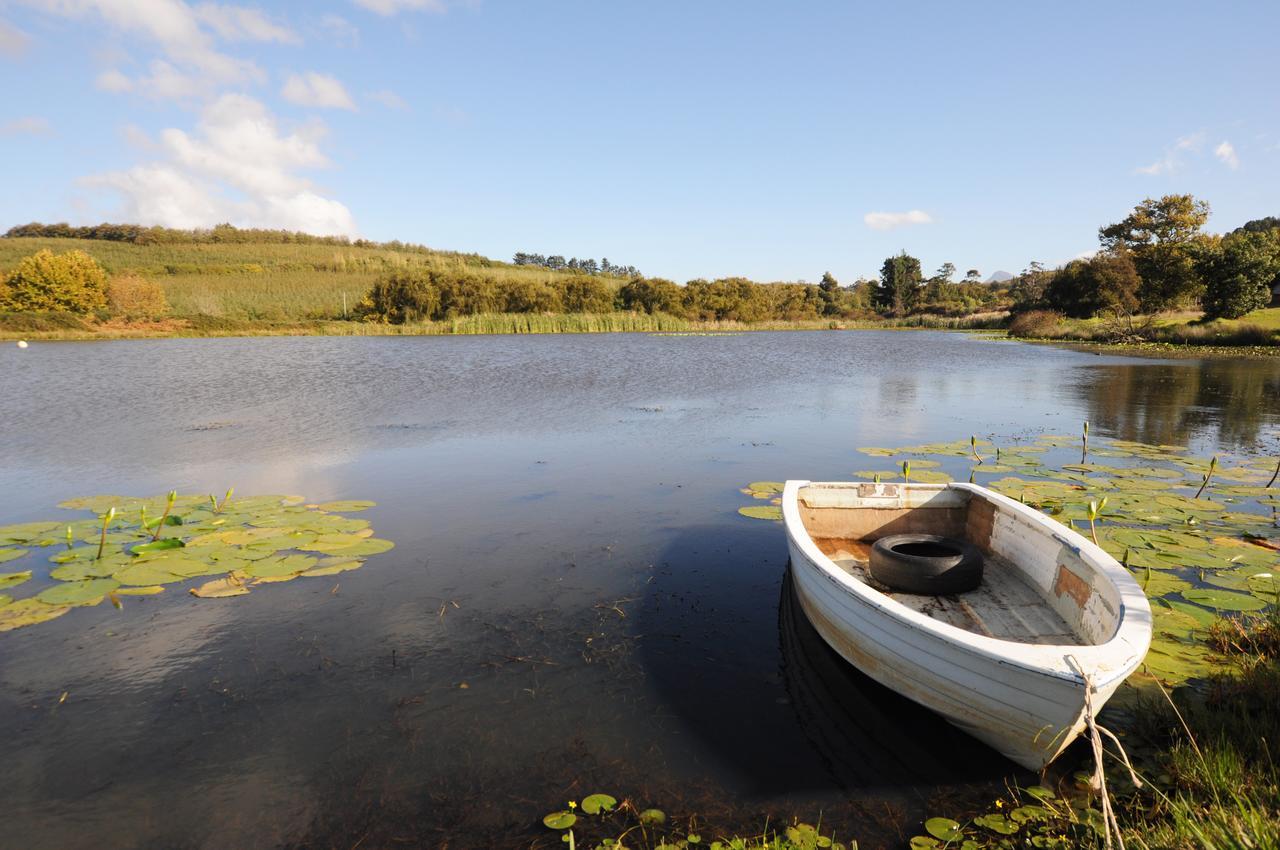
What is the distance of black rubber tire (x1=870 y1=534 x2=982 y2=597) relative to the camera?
5250 mm

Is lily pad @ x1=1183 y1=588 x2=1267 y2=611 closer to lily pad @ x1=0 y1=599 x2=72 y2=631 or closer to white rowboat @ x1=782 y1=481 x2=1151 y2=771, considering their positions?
white rowboat @ x1=782 y1=481 x2=1151 y2=771

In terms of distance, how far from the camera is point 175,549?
23.0 ft

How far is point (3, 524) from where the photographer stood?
317 inches

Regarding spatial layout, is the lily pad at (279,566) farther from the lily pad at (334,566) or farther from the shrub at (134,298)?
the shrub at (134,298)

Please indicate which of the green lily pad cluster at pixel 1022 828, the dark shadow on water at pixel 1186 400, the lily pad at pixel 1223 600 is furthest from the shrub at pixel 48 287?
the lily pad at pixel 1223 600

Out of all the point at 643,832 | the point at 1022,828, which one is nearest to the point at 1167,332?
the point at 1022,828

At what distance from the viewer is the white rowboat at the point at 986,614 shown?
129 inches

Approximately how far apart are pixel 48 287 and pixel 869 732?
68.3 m

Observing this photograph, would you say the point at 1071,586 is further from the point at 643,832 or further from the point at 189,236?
the point at 189,236

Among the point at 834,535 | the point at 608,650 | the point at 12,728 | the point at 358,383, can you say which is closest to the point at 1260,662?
the point at 834,535

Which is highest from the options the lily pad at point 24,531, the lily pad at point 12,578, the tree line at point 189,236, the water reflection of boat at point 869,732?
the tree line at point 189,236

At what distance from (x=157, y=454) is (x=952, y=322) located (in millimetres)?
73618

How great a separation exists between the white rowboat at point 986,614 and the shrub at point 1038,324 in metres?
50.5

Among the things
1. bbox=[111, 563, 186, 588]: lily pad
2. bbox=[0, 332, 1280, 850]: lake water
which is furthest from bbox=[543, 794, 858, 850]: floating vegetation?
bbox=[111, 563, 186, 588]: lily pad
